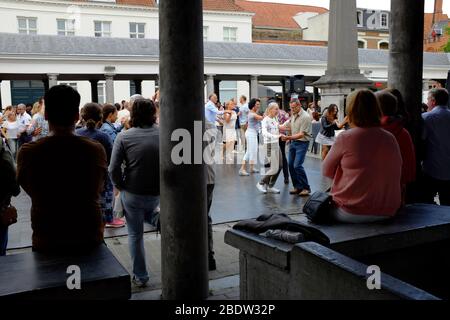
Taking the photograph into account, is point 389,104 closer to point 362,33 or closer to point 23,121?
point 23,121

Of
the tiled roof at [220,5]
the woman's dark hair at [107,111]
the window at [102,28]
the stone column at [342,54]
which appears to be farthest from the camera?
the tiled roof at [220,5]

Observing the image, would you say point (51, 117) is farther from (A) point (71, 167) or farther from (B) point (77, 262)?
(B) point (77, 262)

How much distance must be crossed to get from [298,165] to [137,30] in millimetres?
46536

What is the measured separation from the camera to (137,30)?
175 ft

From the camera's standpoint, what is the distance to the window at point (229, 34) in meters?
57.8

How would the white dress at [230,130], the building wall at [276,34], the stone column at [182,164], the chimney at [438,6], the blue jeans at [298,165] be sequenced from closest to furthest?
the stone column at [182,164]
the blue jeans at [298,165]
the white dress at [230,130]
the building wall at [276,34]
the chimney at [438,6]

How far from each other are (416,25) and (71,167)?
4.06 m

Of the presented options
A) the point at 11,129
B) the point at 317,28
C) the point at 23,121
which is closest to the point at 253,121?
the point at 23,121

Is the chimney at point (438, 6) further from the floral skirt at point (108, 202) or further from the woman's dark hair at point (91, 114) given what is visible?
the woman's dark hair at point (91, 114)

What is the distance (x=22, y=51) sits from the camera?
1032 inches

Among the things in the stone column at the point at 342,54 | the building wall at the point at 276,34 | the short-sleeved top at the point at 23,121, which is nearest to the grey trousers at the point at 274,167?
the stone column at the point at 342,54

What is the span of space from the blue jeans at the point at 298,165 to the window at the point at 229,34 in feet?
161

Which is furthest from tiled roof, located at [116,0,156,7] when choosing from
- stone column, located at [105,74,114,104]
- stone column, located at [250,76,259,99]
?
stone column, located at [105,74,114,104]

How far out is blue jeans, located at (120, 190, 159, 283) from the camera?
512cm
